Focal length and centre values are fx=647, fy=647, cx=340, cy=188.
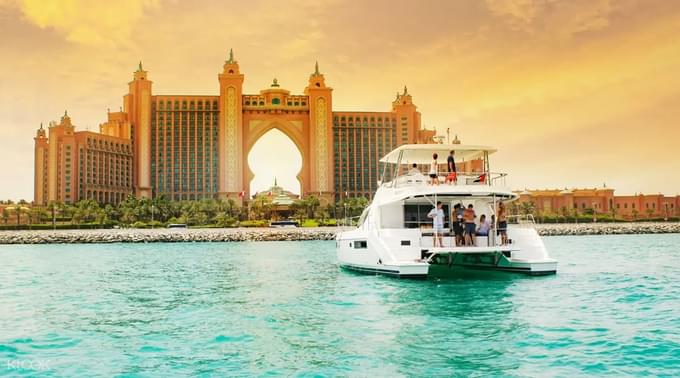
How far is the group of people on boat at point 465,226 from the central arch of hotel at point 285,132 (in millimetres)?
112205

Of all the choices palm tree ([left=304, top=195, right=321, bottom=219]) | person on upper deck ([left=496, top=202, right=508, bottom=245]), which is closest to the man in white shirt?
person on upper deck ([left=496, top=202, right=508, bottom=245])

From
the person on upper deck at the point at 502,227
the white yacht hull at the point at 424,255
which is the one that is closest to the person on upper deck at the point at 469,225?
the white yacht hull at the point at 424,255

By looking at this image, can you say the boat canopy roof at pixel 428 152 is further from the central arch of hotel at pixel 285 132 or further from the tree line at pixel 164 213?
the central arch of hotel at pixel 285 132

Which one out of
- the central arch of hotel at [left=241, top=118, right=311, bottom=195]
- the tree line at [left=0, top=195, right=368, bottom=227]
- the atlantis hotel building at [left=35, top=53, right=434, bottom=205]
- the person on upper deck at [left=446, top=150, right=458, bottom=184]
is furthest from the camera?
the central arch of hotel at [left=241, top=118, right=311, bottom=195]

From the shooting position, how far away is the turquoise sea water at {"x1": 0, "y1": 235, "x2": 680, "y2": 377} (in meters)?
9.52

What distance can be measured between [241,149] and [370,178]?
29.2m

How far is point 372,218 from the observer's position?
869 inches

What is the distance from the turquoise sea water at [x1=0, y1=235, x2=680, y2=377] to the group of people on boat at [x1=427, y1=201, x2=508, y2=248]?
1.28m

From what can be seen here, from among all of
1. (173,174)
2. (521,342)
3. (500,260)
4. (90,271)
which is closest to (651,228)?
(500,260)

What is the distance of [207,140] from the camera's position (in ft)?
445

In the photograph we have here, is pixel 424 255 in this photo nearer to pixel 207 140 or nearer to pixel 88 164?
pixel 88 164

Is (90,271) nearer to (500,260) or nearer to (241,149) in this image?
(500,260)

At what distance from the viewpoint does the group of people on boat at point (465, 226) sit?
19.8 meters

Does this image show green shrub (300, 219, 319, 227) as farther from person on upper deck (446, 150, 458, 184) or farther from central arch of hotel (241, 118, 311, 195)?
person on upper deck (446, 150, 458, 184)
